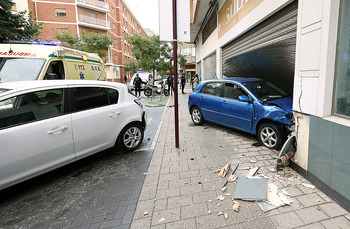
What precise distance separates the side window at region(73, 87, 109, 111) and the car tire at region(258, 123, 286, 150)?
3484mm

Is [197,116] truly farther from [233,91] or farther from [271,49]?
[271,49]

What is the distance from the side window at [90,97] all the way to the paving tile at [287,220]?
3456 mm

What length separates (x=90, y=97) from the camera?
3986 millimetres

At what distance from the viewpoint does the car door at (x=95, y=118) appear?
3.64 meters

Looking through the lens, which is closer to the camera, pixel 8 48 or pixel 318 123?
pixel 318 123

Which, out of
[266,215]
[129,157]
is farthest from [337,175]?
[129,157]

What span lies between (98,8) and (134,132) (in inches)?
1463

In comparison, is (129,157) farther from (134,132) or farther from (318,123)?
(318,123)

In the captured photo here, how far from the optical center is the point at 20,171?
2918mm

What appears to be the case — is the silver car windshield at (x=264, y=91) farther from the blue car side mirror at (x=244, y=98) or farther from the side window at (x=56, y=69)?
the side window at (x=56, y=69)

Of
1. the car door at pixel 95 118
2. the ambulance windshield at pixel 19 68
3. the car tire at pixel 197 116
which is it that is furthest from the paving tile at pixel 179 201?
the ambulance windshield at pixel 19 68

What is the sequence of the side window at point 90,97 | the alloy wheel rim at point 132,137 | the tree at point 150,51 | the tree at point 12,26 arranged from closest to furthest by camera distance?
1. the side window at point 90,97
2. the alloy wheel rim at point 132,137
3. the tree at point 12,26
4. the tree at point 150,51

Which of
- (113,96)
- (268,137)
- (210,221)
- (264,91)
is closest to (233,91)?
(264,91)

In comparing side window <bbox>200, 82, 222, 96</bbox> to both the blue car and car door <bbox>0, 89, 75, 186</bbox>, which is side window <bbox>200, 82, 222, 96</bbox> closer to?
the blue car
